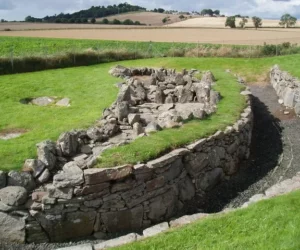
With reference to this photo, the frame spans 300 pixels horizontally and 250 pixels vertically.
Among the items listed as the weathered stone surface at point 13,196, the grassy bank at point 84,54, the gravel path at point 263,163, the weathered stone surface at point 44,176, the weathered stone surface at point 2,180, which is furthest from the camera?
the grassy bank at point 84,54

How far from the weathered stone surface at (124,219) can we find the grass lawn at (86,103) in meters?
1.30

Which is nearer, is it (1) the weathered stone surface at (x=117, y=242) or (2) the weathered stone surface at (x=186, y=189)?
(1) the weathered stone surface at (x=117, y=242)

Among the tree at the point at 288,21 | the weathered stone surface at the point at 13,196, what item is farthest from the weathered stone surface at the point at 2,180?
the tree at the point at 288,21

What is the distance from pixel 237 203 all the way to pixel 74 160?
16.0 feet

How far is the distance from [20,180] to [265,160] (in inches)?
357

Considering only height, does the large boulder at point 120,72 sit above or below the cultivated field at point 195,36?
below

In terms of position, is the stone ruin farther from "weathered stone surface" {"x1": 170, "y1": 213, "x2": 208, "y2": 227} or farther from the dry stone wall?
"weathered stone surface" {"x1": 170, "y1": 213, "x2": 208, "y2": 227}

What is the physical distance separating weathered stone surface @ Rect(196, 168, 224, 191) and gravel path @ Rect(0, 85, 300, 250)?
226 mm

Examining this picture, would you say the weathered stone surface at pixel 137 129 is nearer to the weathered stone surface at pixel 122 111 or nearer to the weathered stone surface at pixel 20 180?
the weathered stone surface at pixel 122 111

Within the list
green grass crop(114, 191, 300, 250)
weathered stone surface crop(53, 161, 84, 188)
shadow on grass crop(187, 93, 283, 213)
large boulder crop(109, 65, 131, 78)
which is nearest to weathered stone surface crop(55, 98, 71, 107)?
large boulder crop(109, 65, 131, 78)

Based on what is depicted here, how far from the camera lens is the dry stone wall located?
9773mm

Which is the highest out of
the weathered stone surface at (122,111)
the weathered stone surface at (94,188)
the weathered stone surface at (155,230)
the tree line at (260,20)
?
the tree line at (260,20)

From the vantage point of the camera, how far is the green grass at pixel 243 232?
705 centimetres

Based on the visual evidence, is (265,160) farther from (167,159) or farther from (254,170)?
(167,159)
